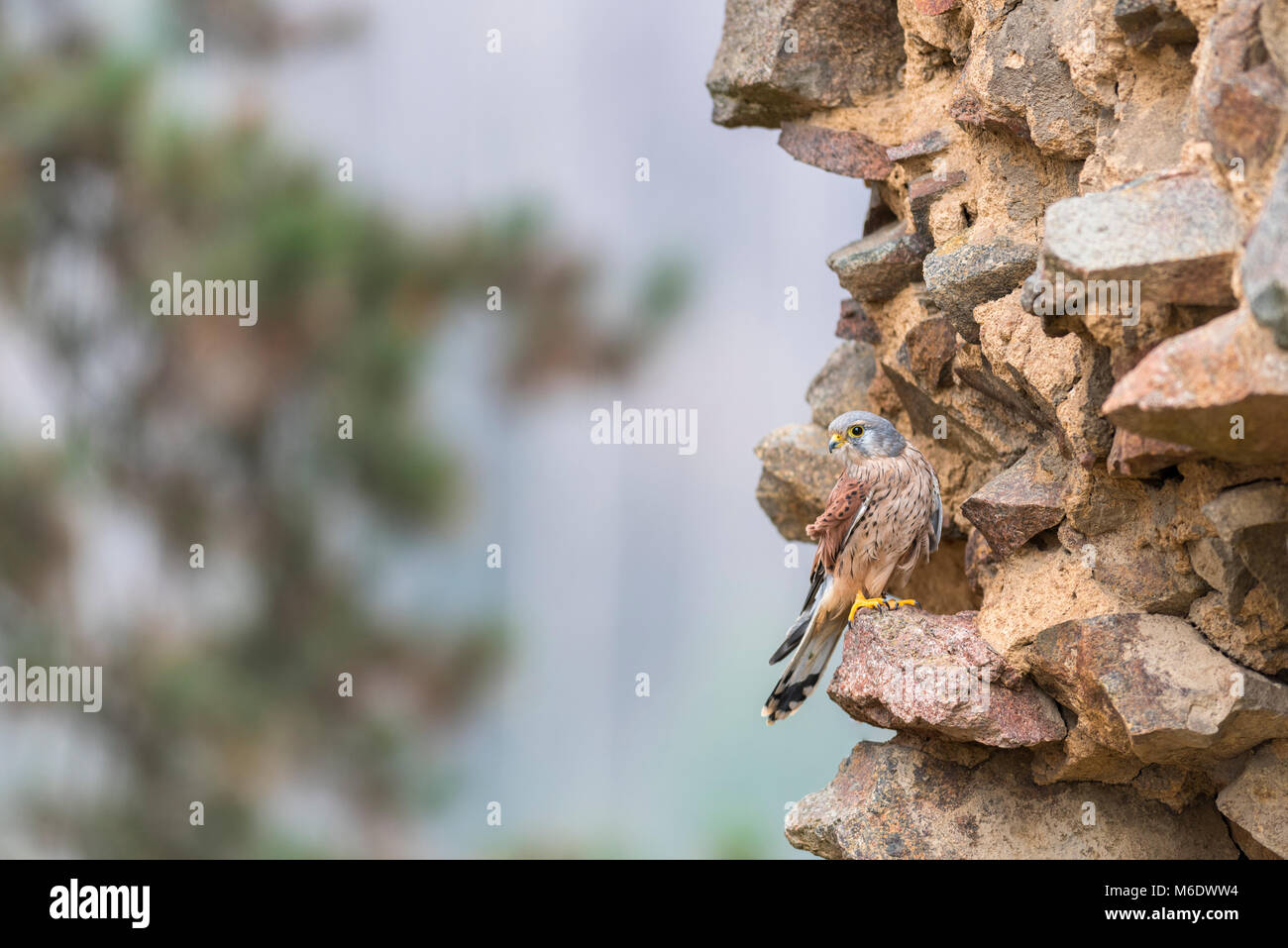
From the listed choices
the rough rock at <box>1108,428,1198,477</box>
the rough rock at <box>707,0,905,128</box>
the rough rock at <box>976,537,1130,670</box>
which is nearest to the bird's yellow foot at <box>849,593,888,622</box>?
the rough rock at <box>976,537,1130,670</box>

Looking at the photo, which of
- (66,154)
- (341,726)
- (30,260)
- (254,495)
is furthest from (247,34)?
(341,726)

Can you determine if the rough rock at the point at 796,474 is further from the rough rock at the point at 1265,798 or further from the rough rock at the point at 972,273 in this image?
the rough rock at the point at 1265,798

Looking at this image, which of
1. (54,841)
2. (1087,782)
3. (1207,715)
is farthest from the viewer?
(54,841)

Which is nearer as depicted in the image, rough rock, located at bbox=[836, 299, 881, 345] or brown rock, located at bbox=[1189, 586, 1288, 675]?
brown rock, located at bbox=[1189, 586, 1288, 675]

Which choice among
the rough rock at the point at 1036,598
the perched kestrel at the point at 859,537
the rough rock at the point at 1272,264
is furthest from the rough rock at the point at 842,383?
the rough rock at the point at 1272,264

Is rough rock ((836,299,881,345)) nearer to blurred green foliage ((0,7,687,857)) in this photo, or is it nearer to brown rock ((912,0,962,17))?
brown rock ((912,0,962,17))

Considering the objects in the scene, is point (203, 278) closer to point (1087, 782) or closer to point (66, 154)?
point (66, 154)
